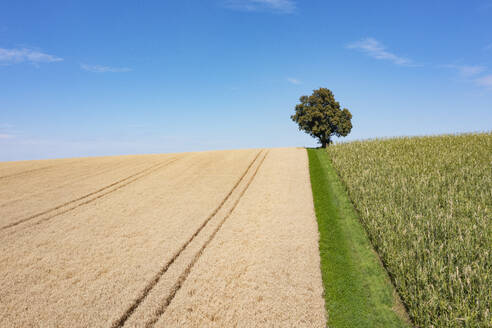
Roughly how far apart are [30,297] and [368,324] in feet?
32.5

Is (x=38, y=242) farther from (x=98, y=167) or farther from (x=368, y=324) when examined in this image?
(x=98, y=167)

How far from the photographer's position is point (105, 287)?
28.7 feet

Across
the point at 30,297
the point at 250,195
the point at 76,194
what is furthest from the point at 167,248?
the point at 76,194

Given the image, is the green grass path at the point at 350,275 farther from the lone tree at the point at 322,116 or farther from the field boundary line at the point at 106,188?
the lone tree at the point at 322,116

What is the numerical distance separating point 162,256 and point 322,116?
36.4 metres

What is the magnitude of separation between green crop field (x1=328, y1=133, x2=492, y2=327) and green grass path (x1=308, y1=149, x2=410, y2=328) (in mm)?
424

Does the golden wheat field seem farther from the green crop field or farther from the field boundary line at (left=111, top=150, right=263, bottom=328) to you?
the green crop field

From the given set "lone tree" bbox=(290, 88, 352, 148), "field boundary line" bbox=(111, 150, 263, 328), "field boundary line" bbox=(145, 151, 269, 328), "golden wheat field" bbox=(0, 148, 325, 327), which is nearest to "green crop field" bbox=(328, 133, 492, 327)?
"golden wheat field" bbox=(0, 148, 325, 327)

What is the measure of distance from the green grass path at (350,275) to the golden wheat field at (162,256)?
1.42 ft

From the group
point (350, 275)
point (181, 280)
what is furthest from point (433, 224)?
point (181, 280)

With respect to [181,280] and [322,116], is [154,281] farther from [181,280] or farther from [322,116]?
[322,116]

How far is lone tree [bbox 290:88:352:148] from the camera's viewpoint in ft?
139

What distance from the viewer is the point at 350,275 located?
30.5 feet

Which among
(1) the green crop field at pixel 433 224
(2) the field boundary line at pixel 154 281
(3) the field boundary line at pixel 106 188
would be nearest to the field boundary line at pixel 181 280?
(2) the field boundary line at pixel 154 281
